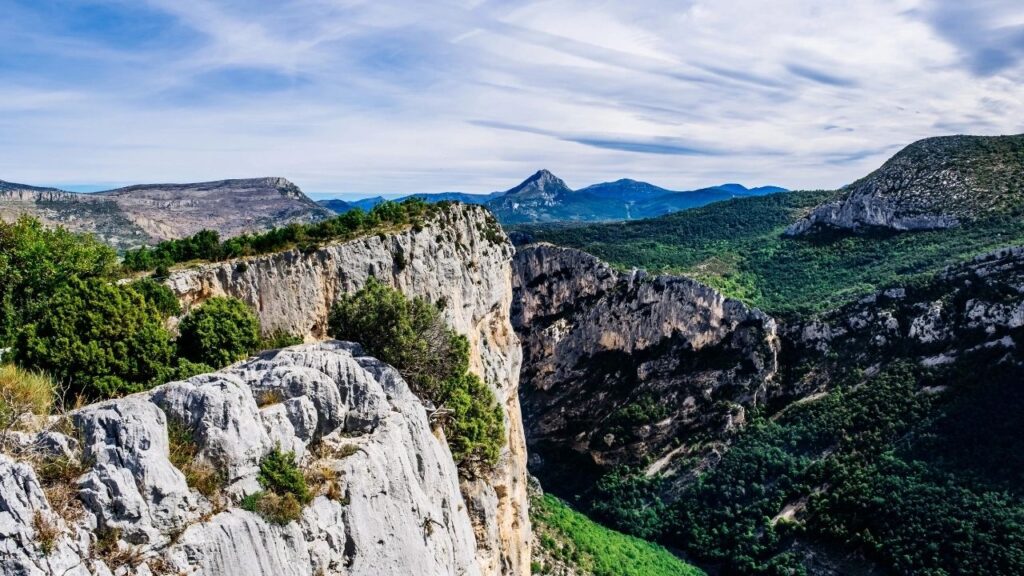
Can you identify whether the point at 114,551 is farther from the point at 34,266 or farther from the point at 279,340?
the point at 34,266

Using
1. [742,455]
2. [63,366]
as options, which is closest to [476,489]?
[63,366]

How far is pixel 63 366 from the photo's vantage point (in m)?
18.0

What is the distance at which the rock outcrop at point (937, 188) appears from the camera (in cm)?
8681

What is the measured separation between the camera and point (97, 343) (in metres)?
18.7

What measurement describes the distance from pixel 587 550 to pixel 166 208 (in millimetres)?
131383

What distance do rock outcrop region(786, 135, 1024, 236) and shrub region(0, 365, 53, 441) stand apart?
334ft

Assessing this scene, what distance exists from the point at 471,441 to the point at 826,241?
95.1 meters

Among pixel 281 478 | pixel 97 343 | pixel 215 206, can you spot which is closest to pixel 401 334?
pixel 97 343

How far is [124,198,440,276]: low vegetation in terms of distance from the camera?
2905cm

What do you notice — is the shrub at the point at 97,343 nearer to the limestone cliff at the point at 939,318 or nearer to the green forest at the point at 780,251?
the limestone cliff at the point at 939,318

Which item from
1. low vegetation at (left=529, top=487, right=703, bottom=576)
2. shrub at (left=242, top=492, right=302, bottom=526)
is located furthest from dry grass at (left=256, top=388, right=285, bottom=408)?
low vegetation at (left=529, top=487, right=703, bottom=576)

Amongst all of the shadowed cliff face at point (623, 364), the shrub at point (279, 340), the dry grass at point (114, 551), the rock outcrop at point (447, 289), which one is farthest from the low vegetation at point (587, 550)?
the dry grass at point (114, 551)

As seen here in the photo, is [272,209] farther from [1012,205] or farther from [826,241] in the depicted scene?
[1012,205]

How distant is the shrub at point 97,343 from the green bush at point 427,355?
270 inches
